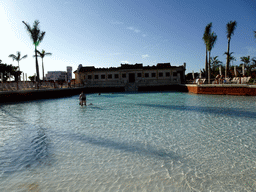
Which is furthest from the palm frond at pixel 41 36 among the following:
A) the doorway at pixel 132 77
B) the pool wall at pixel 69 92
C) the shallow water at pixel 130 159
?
the shallow water at pixel 130 159

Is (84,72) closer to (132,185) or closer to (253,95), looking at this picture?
(253,95)

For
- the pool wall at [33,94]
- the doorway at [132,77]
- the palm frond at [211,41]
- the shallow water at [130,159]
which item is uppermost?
the palm frond at [211,41]

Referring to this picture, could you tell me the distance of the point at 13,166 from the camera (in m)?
4.25

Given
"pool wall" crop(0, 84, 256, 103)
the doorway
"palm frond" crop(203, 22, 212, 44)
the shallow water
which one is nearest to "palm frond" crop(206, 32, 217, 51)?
"palm frond" crop(203, 22, 212, 44)

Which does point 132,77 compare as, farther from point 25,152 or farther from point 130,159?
point 130,159

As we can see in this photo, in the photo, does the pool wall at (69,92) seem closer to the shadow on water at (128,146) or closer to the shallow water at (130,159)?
the shallow water at (130,159)

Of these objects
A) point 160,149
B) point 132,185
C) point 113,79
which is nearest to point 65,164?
point 132,185

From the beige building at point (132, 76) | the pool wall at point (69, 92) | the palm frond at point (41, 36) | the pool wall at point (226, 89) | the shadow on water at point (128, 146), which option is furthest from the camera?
the beige building at point (132, 76)

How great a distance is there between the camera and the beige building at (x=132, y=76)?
3691cm

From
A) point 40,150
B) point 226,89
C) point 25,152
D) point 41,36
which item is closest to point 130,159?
point 40,150

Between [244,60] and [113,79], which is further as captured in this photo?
[244,60]

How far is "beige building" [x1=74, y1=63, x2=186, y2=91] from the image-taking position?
121 ft

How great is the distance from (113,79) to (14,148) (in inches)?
1389

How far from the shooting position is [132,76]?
131ft
